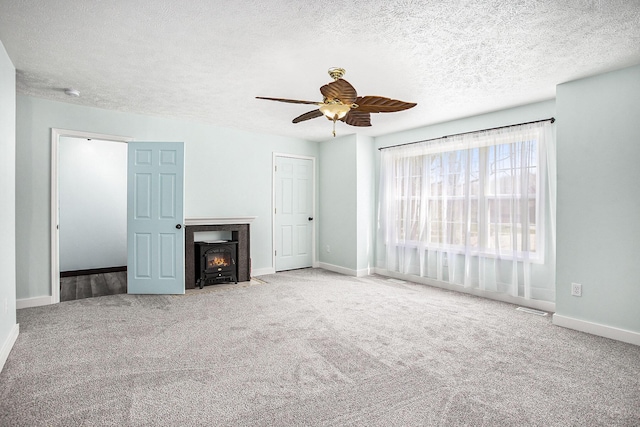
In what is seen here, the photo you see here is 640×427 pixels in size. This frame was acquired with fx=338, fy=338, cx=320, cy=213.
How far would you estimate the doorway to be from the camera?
6.28 meters

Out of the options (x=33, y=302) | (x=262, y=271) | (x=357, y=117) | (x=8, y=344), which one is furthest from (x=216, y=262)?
(x=357, y=117)

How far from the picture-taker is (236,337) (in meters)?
3.14

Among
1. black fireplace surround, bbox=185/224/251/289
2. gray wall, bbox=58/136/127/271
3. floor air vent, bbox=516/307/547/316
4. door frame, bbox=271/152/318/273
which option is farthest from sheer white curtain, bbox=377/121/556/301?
gray wall, bbox=58/136/127/271

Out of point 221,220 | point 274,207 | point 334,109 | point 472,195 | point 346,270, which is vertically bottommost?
point 346,270

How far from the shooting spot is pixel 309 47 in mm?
2715

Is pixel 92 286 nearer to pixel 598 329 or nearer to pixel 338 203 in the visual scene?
pixel 338 203

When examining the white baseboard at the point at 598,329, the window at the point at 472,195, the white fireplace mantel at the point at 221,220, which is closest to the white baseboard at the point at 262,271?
the white fireplace mantel at the point at 221,220

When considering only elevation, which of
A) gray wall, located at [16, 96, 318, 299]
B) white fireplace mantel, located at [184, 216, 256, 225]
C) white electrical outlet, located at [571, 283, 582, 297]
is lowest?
white electrical outlet, located at [571, 283, 582, 297]

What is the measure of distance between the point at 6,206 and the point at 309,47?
2.89m

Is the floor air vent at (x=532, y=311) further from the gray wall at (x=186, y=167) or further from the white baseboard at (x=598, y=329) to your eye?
the gray wall at (x=186, y=167)

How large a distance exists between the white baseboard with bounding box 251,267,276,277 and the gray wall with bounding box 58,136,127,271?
2.68m

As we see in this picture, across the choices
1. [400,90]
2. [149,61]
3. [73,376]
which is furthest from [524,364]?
[149,61]

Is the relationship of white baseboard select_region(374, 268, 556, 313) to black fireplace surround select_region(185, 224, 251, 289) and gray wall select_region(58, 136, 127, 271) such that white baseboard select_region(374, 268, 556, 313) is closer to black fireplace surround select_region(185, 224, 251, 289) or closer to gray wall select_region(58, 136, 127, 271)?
black fireplace surround select_region(185, 224, 251, 289)

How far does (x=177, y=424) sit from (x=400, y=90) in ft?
11.6
